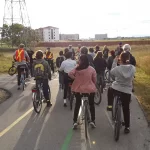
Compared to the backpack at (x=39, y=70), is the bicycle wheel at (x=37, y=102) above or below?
below

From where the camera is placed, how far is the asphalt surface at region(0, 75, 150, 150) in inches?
245

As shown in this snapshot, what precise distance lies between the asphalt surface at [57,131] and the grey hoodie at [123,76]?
1.17 meters

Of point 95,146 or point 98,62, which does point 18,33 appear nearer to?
point 98,62

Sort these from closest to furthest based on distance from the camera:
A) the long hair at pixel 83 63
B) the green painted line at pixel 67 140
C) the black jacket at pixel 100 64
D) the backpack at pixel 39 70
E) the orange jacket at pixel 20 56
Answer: the green painted line at pixel 67 140, the long hair at pixel 83 63, the backpack at pixel 39 70, the black jacket at pixel 100 64, the orange jacket at pixel 20 56

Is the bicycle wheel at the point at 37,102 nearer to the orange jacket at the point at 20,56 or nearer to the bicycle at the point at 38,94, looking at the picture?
the bicycle at the point at 38,94

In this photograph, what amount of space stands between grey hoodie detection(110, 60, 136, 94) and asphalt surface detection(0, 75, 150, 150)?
46.1 inches

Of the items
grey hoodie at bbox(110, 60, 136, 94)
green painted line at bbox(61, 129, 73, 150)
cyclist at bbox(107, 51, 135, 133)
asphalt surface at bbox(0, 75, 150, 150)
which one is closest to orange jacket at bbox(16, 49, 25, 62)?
asphalt surface at bbox(0, 75, 150, 150)

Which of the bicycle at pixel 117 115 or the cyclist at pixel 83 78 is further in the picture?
the cyclist at pixel 83 78

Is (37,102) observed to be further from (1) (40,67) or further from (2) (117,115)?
(2) (117,115)

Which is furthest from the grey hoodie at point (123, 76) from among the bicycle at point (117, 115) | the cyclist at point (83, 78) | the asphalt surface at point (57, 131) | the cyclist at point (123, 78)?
the asphalt surface at point (57, 131)

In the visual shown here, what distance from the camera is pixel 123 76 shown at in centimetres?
632

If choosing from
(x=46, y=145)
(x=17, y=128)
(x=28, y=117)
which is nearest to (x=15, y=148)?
(x=46, y=145)

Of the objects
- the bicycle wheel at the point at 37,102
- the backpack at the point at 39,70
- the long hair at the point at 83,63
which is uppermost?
the long hair at the point at 83,63

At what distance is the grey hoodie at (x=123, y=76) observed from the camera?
635 cm
